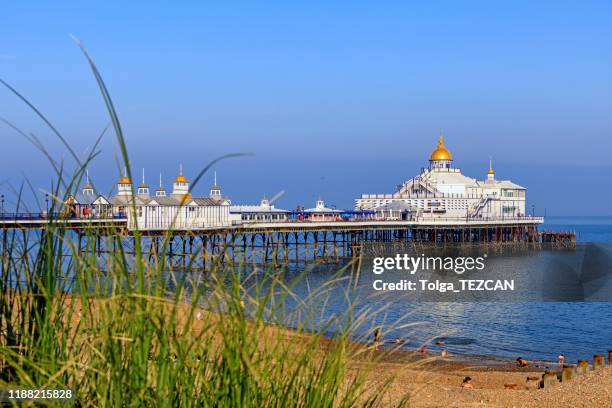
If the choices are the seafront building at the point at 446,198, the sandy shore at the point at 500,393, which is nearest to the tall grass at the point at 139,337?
the sandy shore at the point at 500,393

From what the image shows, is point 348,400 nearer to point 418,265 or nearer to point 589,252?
point 418,265

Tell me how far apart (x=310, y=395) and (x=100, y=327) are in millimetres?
1270

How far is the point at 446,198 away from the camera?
8581 cm

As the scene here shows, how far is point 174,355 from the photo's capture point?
4.90 metres

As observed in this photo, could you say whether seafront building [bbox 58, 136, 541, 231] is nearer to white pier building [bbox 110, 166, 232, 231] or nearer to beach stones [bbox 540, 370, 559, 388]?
white pier building [bbox 110, 166, 232, 231]

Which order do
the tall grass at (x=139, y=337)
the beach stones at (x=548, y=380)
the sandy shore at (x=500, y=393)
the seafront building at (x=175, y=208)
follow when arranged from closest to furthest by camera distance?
the tall grass at (x=139, y=337), the sandy shore at (x=500, y=393), the beach stones at (x=548, y=380), the seafront building at (x=175, y=208)

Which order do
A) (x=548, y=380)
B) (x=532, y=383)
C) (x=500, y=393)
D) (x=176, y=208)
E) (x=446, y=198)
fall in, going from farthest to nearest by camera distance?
(x=446, y=198)
(x=176, y=208)
(x=532, y=383)
(x=548, y=380)
(x=500, y=393)

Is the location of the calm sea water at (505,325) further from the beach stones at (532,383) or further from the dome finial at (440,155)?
the dome finial at (440,155)

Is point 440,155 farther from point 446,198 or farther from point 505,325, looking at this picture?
point 505,325

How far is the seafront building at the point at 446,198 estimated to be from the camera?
272 ft

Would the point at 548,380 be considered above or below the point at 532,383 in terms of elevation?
above

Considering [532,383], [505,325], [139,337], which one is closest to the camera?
Result: [139,337]

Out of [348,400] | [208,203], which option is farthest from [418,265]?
[348,400]

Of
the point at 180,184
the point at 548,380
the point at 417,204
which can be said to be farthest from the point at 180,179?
the point at 548,380
